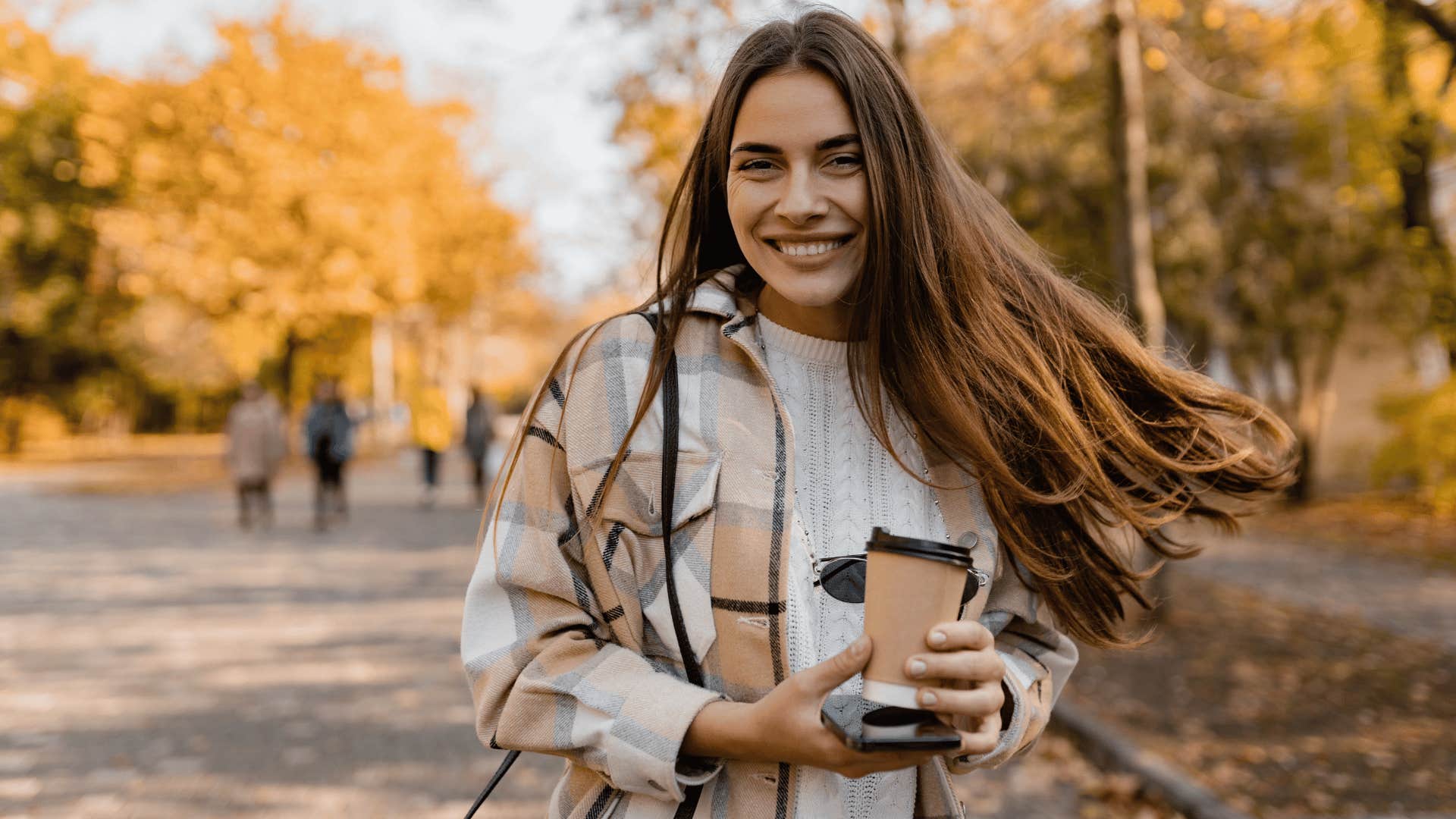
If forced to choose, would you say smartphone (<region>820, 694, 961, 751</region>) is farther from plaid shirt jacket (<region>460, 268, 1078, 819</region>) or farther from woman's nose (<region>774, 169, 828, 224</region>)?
woman's nose (<region>774, 169, 828, 224</region>)

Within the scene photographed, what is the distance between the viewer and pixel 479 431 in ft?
Result: 59.1

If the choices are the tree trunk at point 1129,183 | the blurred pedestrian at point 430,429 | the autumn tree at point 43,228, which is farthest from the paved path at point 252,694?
the autumn tree at point 43,228

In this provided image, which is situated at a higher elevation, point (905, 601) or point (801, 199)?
point (801, 199)

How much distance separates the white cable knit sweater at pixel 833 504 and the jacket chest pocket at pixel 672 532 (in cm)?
13

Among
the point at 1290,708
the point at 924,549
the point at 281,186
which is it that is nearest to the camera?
the point at 924,549

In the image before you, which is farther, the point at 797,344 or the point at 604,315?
the point at 604,315

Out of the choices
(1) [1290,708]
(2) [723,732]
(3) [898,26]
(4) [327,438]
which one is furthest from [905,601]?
(4) [327,438]

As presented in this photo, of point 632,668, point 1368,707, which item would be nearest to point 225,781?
point 632,668

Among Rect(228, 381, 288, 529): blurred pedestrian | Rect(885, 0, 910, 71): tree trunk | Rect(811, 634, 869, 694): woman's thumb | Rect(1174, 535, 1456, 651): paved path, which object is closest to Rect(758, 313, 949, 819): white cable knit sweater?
Rect(811, 634, 869, 694): woman's thumb

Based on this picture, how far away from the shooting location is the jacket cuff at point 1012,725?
1.81 meters

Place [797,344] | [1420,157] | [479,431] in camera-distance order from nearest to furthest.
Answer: [797,344]
[1420,157]
[479,431]

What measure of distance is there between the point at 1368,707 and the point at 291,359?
25310 mm

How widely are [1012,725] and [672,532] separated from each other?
0.63 meters

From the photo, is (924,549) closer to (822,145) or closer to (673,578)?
(673,578)
